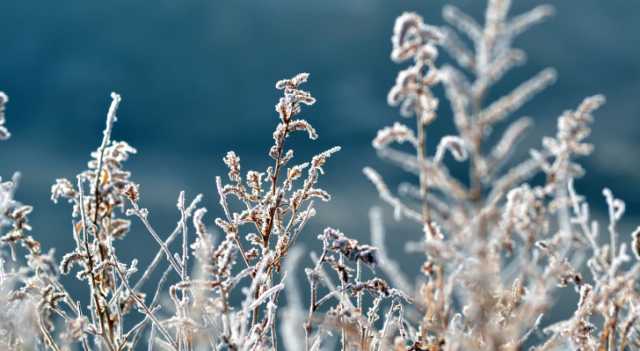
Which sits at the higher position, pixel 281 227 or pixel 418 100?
pixel 281 227

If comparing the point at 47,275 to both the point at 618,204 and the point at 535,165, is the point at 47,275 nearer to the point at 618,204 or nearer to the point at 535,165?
the point at 535,165

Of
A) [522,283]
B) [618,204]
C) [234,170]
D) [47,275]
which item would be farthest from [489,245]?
[234,170]

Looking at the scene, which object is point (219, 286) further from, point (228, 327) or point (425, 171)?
point (425, 171)

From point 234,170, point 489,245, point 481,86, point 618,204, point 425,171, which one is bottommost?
point 489,245

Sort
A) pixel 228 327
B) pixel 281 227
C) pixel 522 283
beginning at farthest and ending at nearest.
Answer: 1. pixel 281 227
2. pixel 522 283
3. pixel 228 327

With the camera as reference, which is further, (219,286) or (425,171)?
(219,286)

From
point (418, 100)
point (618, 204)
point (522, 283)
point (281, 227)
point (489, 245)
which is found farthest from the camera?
point (281, 227)

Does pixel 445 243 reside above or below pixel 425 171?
below

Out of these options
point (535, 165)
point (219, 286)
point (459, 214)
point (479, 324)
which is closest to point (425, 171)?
point (459, 214)

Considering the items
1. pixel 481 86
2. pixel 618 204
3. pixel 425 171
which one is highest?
pixel 618 204
